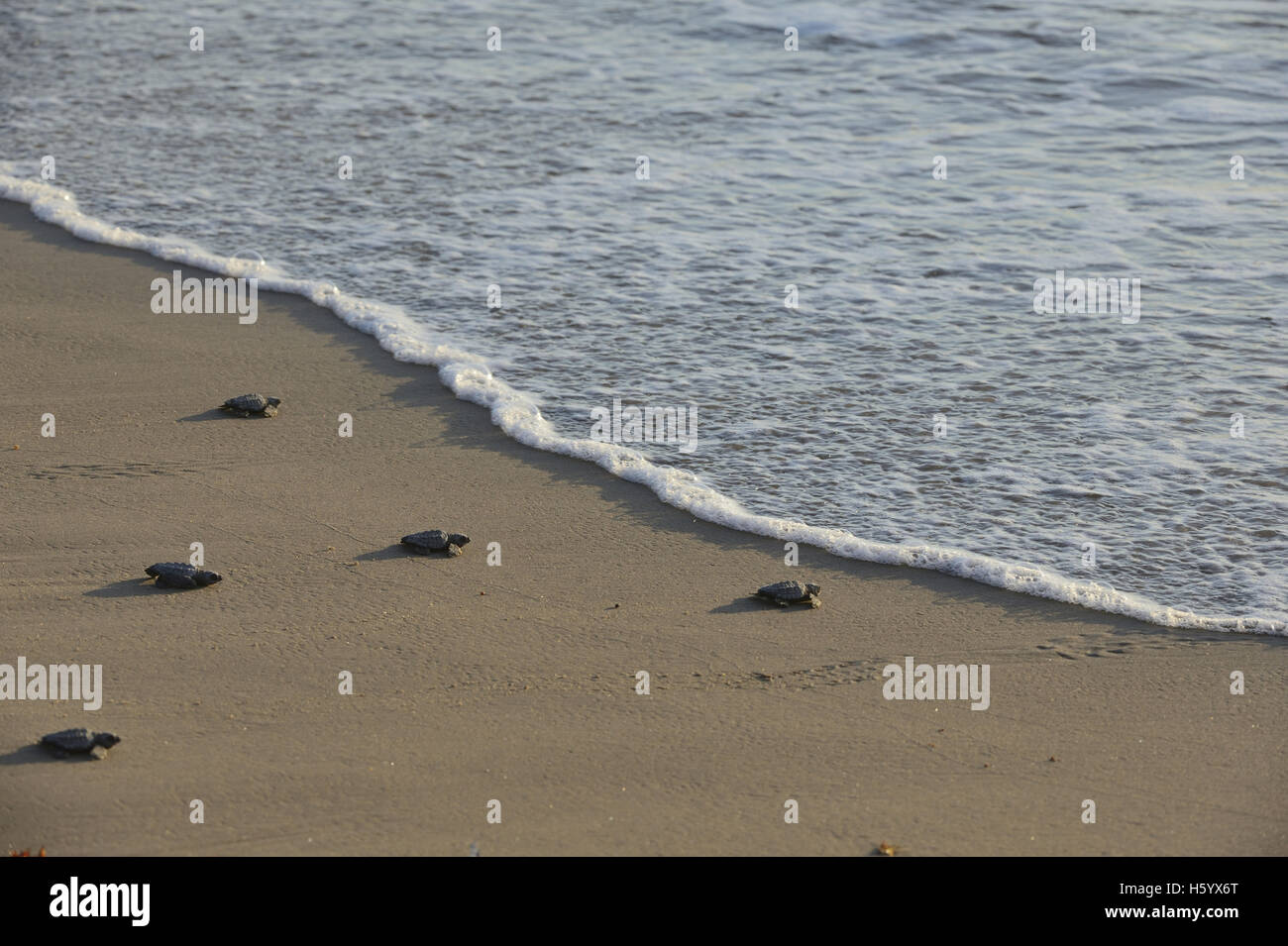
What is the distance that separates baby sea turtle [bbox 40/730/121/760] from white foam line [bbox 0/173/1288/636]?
Result: 8.25ft

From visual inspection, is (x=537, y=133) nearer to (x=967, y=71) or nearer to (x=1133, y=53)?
(x=967, y=71)

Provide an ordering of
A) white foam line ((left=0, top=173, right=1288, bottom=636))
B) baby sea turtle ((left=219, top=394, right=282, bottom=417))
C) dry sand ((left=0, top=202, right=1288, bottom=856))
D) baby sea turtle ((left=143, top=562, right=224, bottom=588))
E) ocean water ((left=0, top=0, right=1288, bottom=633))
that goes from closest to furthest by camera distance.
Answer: dry sand ((left=0, top=202, right=1288, bottom=856)) → baby sea turtle ((left=143, top=562, right=224, bottom=588)) → white foam line ((left=0, top=173, right=1288, bottom=636)) → ocean water ((left=0, top=0, right=1288, bottom=633)) → baby sea turtle ((left=219, top=394, right=282, bottom=417))

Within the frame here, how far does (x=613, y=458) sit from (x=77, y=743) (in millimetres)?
2710

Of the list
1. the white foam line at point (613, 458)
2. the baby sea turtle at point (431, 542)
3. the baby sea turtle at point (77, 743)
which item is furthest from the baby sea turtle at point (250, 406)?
the baby sea turtle at point (77, 743)

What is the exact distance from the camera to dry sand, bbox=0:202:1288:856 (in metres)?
3.62

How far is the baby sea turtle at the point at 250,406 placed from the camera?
234 inches

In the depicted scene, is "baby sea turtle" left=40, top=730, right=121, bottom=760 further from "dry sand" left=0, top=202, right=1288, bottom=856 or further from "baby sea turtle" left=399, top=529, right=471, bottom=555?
"baby sea turtle" left=399, top=529, right=471, bottom=555

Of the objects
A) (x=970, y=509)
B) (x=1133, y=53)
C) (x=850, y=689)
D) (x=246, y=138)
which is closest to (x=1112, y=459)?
(x=970, y=509)

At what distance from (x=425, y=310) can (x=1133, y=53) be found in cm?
901

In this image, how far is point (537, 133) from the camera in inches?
407

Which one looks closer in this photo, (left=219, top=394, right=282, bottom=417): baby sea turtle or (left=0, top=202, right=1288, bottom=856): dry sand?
(left=0, top=202, right=1288, bottom=856): dry sand

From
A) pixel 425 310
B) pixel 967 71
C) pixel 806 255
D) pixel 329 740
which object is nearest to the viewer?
pixel 329 740

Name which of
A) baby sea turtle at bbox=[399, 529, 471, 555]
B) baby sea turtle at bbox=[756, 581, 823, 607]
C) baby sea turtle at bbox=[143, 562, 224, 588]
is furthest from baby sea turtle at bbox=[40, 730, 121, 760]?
baby sea turtle at bbox=[756, 581, 823, 607]
